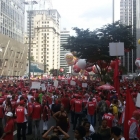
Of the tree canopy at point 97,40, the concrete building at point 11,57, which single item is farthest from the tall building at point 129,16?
the tree canopy at point 97,40

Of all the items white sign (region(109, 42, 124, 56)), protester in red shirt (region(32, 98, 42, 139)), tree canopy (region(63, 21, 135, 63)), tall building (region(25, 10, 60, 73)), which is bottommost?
protester in red shirt (region(32, 98, 42, 139))

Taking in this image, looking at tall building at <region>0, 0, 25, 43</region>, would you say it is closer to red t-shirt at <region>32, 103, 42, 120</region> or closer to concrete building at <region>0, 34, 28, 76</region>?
concrete building at <region>0, 34, 28, 76</region>

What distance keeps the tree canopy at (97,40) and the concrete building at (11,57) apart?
36.8 meters

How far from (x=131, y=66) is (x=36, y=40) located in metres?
51.0

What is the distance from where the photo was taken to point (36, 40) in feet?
447

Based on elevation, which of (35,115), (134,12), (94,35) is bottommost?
(35,115)

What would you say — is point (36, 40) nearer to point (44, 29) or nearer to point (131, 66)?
point (44, 29)

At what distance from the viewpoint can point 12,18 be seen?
2982 inches

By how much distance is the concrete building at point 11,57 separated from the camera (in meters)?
61.5

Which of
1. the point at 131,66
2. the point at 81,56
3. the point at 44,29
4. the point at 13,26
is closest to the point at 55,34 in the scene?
the point at 44,29

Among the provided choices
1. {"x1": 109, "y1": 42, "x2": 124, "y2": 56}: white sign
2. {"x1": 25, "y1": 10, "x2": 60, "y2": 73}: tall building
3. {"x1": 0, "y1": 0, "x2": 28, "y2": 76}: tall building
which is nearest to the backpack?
{"x1": 109, "y1": 42, "x2": 124, "y2": 56}: white sign

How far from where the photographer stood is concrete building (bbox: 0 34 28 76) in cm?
6145

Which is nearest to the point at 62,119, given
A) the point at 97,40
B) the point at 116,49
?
the point at 116,49

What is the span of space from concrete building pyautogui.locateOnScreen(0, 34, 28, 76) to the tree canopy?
36764 millimetres
